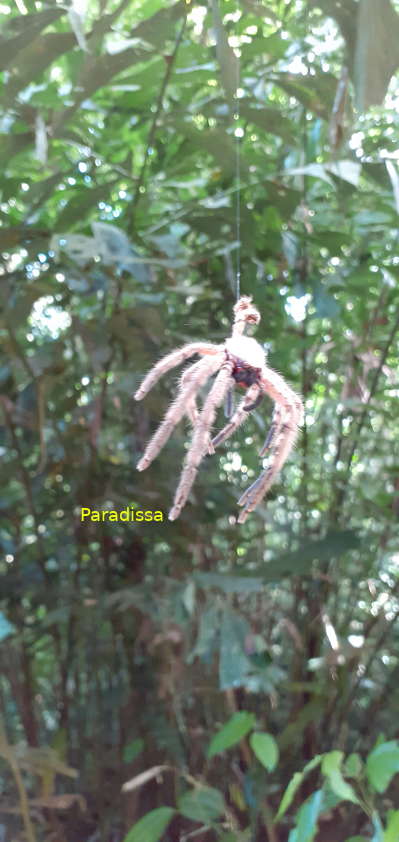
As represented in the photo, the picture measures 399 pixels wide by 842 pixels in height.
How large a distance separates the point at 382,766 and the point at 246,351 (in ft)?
0.79

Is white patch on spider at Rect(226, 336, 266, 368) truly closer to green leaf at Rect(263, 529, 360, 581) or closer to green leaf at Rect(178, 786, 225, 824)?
green leaf at Rect(263, 529, 360, 581)

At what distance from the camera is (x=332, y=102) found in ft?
1.55

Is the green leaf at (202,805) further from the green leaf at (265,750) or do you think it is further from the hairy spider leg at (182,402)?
the hairy spider leg at (182,402)

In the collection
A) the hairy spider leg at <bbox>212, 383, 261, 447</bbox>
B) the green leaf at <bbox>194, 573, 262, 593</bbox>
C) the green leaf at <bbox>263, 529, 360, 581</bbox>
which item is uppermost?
the hairy spider leg at <bbox>212, 383, 261, 447</bbox>

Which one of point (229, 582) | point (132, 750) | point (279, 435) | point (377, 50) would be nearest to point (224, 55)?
point (377, 50)

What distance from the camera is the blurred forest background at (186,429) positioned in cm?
50

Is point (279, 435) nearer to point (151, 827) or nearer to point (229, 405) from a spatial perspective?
point (229, 405)

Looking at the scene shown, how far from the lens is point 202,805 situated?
0.61 metres

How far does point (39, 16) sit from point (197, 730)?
1.99 ft

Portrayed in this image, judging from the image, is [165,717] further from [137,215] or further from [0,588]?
[137,215]

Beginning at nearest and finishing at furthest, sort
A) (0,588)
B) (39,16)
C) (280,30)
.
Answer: (39,16) → (280,30) → (0,588)

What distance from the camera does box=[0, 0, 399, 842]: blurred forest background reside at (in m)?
0.50

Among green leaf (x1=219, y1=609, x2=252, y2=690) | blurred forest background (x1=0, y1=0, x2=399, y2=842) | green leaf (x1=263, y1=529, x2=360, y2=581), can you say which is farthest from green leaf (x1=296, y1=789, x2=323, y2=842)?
green leaf (x1=263, y1=529, x2=360, y2=581)

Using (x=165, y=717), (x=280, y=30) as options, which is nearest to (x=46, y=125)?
(x=280, y=30)
